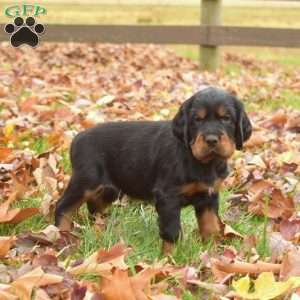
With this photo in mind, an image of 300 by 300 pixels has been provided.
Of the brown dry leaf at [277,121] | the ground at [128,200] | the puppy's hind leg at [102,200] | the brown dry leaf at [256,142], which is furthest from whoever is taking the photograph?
the brown dry leaf at [277,121]

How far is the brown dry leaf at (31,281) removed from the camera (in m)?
2.62

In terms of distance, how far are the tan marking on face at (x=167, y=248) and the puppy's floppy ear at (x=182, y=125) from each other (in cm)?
53

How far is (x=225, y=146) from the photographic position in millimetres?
3525

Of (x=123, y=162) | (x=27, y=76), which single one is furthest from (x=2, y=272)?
(x=27, y=76)

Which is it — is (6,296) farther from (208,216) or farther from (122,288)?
(208,216)

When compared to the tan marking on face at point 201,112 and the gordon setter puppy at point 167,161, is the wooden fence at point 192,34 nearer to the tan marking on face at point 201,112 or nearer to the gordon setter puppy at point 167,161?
the gordon setter puppy at point 167,161

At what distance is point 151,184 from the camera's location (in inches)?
155

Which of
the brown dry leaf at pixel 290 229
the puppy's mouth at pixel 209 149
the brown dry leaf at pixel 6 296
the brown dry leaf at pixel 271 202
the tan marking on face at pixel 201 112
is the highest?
the tan marking on face at pixel 201 112

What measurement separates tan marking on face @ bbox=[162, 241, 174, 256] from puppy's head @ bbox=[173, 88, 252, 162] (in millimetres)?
456

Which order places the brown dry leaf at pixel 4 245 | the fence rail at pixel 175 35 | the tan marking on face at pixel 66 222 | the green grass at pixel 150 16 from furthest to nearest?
the green grass at pixel 150 16
the fence rail at pixel 175 35
the tan marking on face at pixel 66 222
the brown dry leaf at pixel 4 245

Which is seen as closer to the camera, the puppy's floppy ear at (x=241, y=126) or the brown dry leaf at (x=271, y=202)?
the puppy's floppy ear at (x=241, y=126)

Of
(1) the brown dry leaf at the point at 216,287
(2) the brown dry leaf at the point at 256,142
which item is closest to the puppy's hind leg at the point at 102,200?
(1) the brown dry leaf at the point at 216,287

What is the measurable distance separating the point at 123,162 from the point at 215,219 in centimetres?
68

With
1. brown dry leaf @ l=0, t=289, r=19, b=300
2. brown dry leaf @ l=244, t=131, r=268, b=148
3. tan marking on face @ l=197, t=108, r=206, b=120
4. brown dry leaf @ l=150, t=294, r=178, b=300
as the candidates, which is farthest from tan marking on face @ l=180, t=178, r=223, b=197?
brown dry leaf @ l=244, t=131, r=268, b=148
